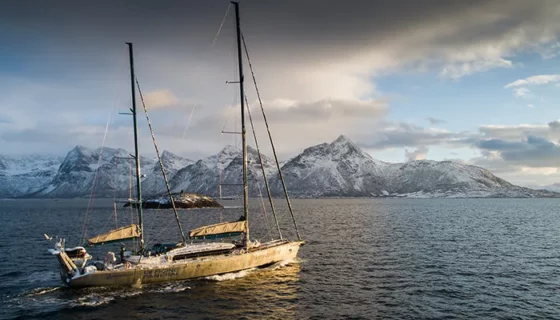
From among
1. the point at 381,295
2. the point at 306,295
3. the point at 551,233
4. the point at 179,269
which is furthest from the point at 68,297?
the point at 551,233

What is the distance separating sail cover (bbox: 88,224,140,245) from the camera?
37619 mm

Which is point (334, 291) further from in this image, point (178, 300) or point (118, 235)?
point (118, 235)

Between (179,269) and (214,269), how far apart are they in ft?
11.4

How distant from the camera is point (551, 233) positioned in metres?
82.1

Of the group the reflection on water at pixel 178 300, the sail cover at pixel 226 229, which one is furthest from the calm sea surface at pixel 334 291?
the sail cover at pixel 226 229

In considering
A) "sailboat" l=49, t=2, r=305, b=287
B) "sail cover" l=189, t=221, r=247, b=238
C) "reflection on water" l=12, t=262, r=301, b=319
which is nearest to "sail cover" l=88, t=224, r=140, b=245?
"sailboat" l=49, t=2, r=305, b=287

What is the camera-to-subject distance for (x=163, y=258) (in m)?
37.6

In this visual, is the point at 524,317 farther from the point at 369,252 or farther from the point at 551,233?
the point at 551,233

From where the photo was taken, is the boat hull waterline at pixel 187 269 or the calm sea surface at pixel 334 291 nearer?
the calm sea surface at pixel 334 291

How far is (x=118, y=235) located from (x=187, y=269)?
8.09 metres

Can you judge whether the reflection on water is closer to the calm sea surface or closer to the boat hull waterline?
the calm sea surface

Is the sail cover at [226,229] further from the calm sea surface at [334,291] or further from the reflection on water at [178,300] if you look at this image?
the reflection on water at [178,300]

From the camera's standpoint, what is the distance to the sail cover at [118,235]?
123 ft

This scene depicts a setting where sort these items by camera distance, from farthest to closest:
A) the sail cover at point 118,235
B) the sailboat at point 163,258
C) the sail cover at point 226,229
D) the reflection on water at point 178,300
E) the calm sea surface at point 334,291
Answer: the sail cover at point 226,229, the sail cover at point 118,235, the sailboat at point 163,258, the calm sea surface at point 334,291, the reflection on water at point 178,300
